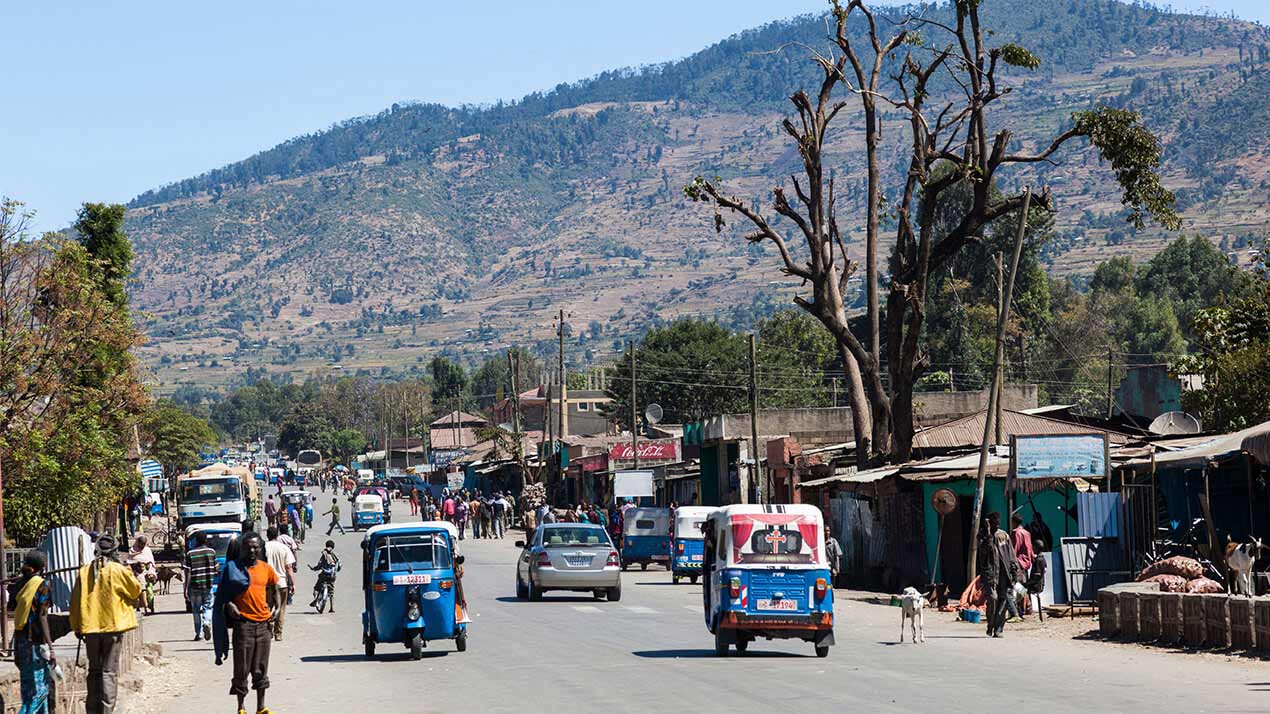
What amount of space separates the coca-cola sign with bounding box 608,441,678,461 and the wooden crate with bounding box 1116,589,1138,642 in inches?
1835

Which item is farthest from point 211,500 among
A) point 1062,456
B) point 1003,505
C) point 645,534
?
point 1062,456

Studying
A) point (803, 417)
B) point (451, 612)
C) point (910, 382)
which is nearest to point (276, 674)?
point (451, 612)

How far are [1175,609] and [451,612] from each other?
9.61 meters

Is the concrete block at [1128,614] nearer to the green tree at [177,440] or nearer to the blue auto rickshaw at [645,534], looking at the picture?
the blue auto rickshaw at [645,534]

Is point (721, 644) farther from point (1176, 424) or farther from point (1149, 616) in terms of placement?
point (1176, 424)

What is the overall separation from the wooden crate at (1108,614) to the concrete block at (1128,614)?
119mm

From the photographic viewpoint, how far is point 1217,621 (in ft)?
70.2

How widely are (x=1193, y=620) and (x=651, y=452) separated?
162 ft

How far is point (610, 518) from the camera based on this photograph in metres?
60.9

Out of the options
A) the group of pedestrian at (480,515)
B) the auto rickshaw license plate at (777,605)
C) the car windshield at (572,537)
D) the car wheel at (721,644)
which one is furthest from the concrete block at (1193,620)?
the group of pedestrian at (480,515)

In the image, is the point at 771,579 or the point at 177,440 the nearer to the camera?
the point at 771,579

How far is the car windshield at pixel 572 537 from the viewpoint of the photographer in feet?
114

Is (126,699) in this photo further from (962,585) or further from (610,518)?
(610,518)

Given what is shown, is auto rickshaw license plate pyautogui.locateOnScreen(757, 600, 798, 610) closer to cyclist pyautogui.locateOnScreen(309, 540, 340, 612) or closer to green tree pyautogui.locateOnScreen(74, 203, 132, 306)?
cyclist pyautogui.locateOnScreen(309, 540, 340, 612)
